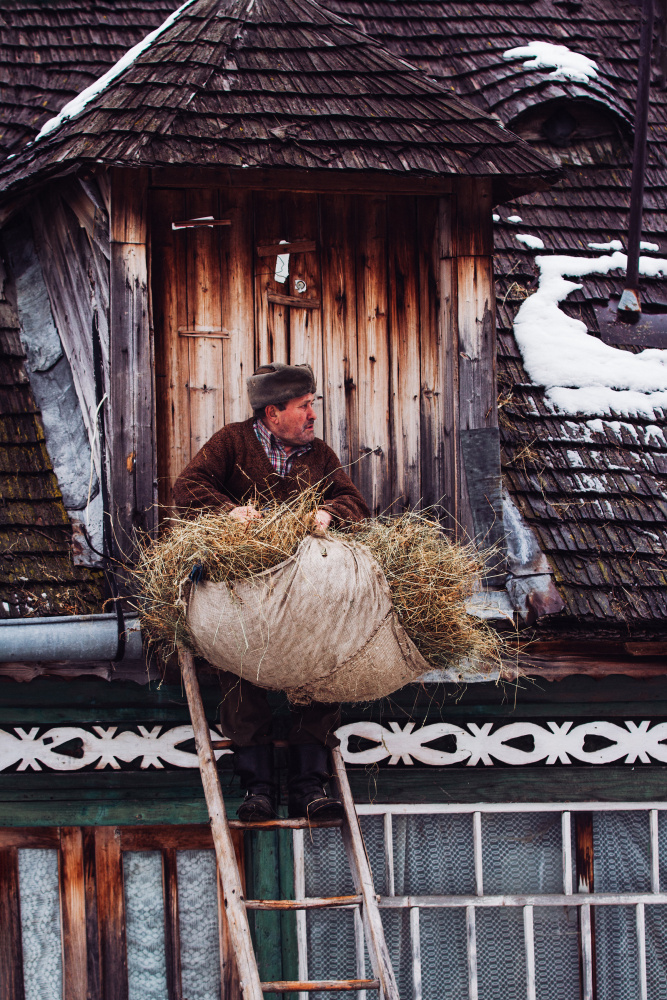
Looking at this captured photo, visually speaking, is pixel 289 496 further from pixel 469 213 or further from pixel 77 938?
pixel 77 938

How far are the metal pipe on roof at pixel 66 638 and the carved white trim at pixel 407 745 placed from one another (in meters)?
0.68

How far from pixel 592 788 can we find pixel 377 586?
2037mm

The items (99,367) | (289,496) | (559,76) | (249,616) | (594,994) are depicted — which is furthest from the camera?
(559,76)

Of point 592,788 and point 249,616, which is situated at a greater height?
point 249,616

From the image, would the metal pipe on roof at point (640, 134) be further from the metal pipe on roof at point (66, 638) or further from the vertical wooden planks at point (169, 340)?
the metal pipe on roof at point (66, 638)

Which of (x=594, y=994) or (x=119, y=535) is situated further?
(x=594, y=994)

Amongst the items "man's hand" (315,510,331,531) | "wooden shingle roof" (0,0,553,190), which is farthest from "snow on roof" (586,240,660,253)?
"man's hand" (315,510,331,531)

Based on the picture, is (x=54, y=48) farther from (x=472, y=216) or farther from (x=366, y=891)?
→ (x=366, y=891)

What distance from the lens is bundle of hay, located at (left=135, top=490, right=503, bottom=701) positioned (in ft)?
9.86

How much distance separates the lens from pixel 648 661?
14.1 feet

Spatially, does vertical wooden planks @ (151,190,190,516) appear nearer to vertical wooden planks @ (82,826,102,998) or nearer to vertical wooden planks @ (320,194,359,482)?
vertical wooden planks @ (320,194,359,482)

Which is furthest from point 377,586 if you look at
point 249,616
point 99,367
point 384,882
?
point 384,882

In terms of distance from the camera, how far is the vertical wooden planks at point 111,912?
4293 millimetres

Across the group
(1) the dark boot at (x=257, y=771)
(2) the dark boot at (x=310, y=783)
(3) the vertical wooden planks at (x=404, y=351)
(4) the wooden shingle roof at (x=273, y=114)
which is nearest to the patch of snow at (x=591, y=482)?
(3) the vertical wooden planks at (x=404, y=351)
